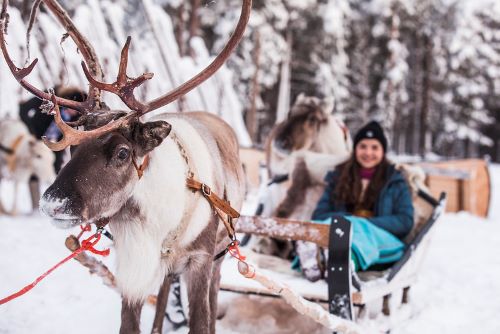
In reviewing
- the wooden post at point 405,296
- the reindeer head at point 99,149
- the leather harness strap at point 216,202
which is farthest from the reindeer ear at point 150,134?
the wooden post at point 405,296

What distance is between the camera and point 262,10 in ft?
65.5

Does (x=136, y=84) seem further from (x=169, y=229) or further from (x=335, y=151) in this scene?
(x=335, y=151)

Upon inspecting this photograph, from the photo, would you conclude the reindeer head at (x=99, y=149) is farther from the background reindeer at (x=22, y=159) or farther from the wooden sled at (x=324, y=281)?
the background reindeer at (x=22, y=159)

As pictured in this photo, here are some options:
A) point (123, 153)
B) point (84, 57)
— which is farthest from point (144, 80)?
point (84, 57)

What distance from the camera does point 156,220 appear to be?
2.30 meters

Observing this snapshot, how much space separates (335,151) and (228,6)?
14896 mm

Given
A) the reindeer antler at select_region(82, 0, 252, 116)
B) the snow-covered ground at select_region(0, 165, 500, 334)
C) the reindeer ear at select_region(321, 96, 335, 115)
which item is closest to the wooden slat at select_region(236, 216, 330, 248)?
the snow-covered ground at select_region(0, 165, 500, 334)

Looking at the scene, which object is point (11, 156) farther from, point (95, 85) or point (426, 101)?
point (426, 101)

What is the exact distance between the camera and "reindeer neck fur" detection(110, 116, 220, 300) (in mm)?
2277

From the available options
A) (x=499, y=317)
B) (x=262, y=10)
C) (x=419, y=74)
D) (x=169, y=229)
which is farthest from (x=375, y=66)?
(x=169, y=229)

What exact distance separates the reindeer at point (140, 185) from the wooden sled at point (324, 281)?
85 centimetres

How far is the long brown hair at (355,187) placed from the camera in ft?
13.9

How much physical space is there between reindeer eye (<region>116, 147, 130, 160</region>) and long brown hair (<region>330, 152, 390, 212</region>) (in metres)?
2.58

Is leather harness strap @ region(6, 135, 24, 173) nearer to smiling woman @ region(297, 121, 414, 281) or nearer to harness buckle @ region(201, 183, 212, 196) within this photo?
smiling woman @ region(297, 121, 414, 281)
